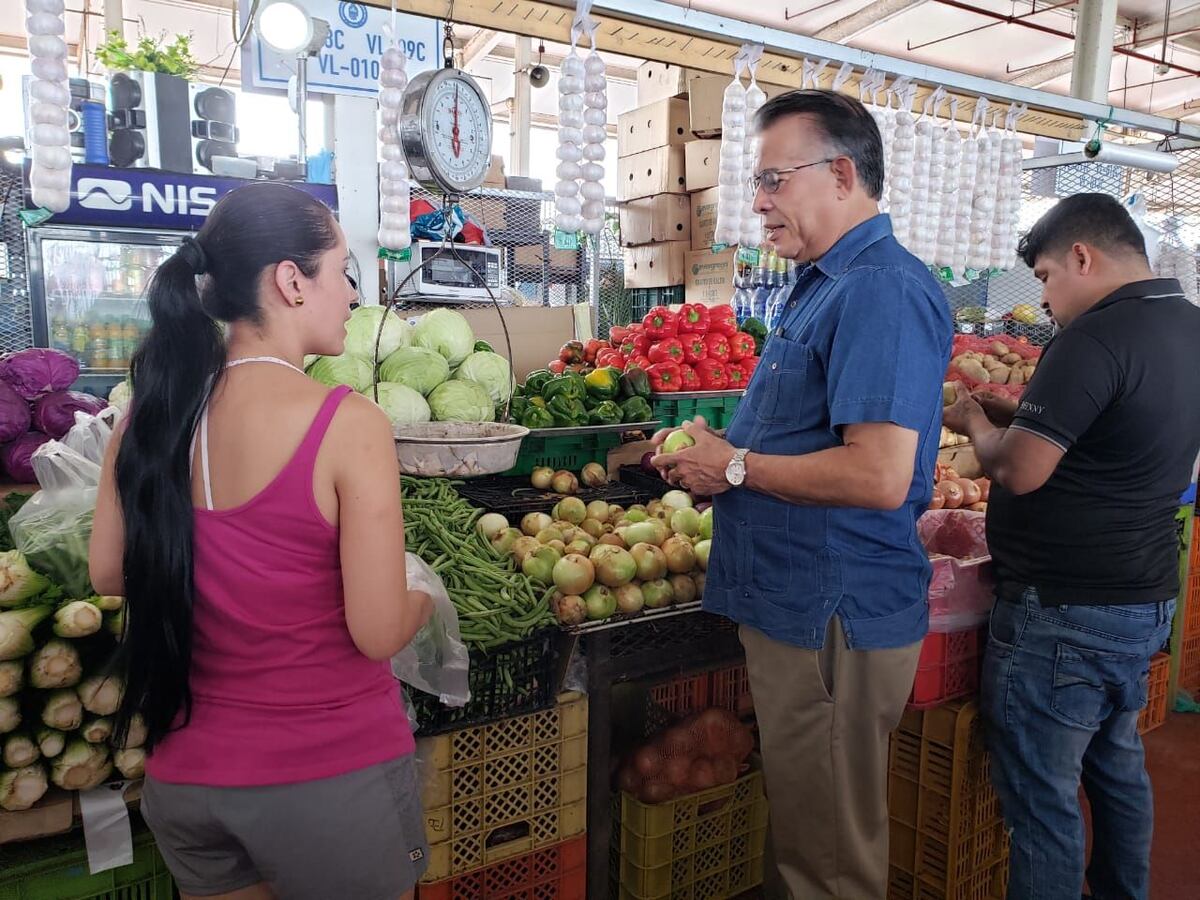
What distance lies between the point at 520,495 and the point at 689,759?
1060mm

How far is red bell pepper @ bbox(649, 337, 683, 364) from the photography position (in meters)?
3.88

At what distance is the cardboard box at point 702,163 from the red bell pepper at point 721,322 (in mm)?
1836

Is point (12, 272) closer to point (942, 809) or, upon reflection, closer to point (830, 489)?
point (830, 489)

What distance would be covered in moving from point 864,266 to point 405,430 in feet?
5.12

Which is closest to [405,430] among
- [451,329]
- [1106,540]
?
[451,329]

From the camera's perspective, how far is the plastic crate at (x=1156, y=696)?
138 inches

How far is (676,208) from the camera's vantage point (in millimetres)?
6152

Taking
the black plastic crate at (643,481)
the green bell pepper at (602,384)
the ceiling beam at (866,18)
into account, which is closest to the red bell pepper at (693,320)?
the green bell pepper at (602,384)

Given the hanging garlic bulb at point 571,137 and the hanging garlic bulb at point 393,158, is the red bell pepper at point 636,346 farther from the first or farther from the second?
the hanging garlic bulb at point 393,158

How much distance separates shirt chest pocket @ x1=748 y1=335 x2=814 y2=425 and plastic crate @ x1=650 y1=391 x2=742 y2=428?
1.75 metres

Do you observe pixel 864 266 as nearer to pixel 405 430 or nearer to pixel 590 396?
pixel 405 430

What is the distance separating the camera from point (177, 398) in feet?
4.05

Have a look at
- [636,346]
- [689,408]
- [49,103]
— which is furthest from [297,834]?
[636,346]

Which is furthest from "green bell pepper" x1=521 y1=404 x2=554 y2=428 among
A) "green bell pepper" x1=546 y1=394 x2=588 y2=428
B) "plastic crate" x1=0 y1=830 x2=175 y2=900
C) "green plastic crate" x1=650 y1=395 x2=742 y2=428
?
"plastic crate" x1=0 y1=830 x2=175 y2=900
